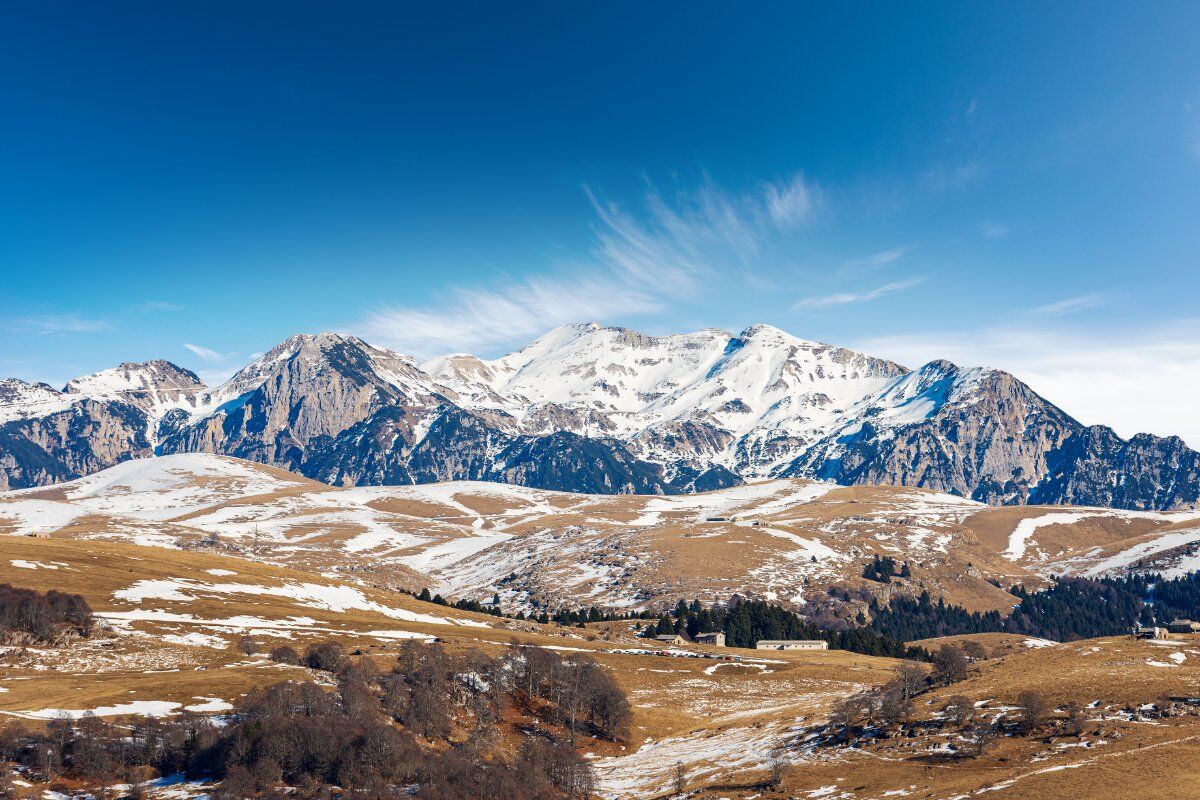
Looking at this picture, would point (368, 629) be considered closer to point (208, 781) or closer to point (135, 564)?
point (135, 564)

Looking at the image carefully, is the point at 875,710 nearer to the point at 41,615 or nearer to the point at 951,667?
the point at 951,667

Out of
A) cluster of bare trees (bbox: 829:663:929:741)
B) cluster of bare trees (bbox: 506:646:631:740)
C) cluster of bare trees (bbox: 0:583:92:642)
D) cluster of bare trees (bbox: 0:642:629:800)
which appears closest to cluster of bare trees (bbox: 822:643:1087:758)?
cluster of bare trees (bbox: 829:663:929:741)

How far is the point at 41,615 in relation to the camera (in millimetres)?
119250

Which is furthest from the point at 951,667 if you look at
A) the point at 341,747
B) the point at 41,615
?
the point at 41,615

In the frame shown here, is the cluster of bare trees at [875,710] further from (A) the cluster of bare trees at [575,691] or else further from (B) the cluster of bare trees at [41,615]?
(B) the cluster of bare trees at [41,615]

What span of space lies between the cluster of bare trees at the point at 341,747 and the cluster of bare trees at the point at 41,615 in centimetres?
4060

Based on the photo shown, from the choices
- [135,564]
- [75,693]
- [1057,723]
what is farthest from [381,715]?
[135,564]

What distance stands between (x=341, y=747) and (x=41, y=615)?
62.1m

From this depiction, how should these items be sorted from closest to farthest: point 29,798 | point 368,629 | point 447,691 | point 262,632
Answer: point 29,798, point 447,691, point 262,632, point 368,629

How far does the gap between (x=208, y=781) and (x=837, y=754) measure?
202 feet

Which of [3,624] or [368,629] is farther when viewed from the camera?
[368,629]

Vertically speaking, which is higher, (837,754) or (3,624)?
(3,624)

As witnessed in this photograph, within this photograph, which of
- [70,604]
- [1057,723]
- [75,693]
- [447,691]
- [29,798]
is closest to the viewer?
[29,798]

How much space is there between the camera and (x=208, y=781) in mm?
81188
